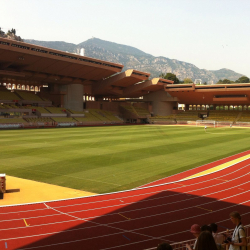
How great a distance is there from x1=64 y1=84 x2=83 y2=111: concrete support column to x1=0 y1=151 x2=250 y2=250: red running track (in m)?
72.9

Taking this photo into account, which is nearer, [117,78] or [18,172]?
[18,172]

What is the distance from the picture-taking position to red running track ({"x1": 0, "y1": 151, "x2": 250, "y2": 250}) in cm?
955

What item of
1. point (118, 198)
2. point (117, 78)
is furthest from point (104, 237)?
point (117, 78)

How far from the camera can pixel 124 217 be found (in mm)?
11617

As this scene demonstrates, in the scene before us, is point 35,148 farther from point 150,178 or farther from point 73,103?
point 73,103

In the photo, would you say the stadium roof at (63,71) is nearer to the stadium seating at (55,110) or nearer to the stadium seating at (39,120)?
the stadium seating at (55,110)

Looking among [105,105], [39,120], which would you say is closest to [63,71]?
[39,120]

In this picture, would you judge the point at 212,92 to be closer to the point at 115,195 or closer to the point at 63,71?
the point at 63,71

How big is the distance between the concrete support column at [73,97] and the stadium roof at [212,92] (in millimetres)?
26980

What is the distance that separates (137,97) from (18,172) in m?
86.8

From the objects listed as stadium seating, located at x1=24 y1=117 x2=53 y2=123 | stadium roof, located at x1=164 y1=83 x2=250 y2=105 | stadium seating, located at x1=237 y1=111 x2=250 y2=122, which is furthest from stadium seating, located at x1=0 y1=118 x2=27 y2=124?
stadium seating, located at x1=237 y1=111 x2=250 y2=122

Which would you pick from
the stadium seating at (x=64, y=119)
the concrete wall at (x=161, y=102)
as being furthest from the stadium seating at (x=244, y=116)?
the stadium seating at (x=64, y=119)

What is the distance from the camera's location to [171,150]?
31.1 meters

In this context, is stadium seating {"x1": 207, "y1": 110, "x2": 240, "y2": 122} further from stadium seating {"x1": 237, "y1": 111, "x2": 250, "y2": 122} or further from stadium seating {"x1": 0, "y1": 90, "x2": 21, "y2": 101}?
stadium seating {"x1": 0, "y1": 90, "x2": 21, "y2": 101}
